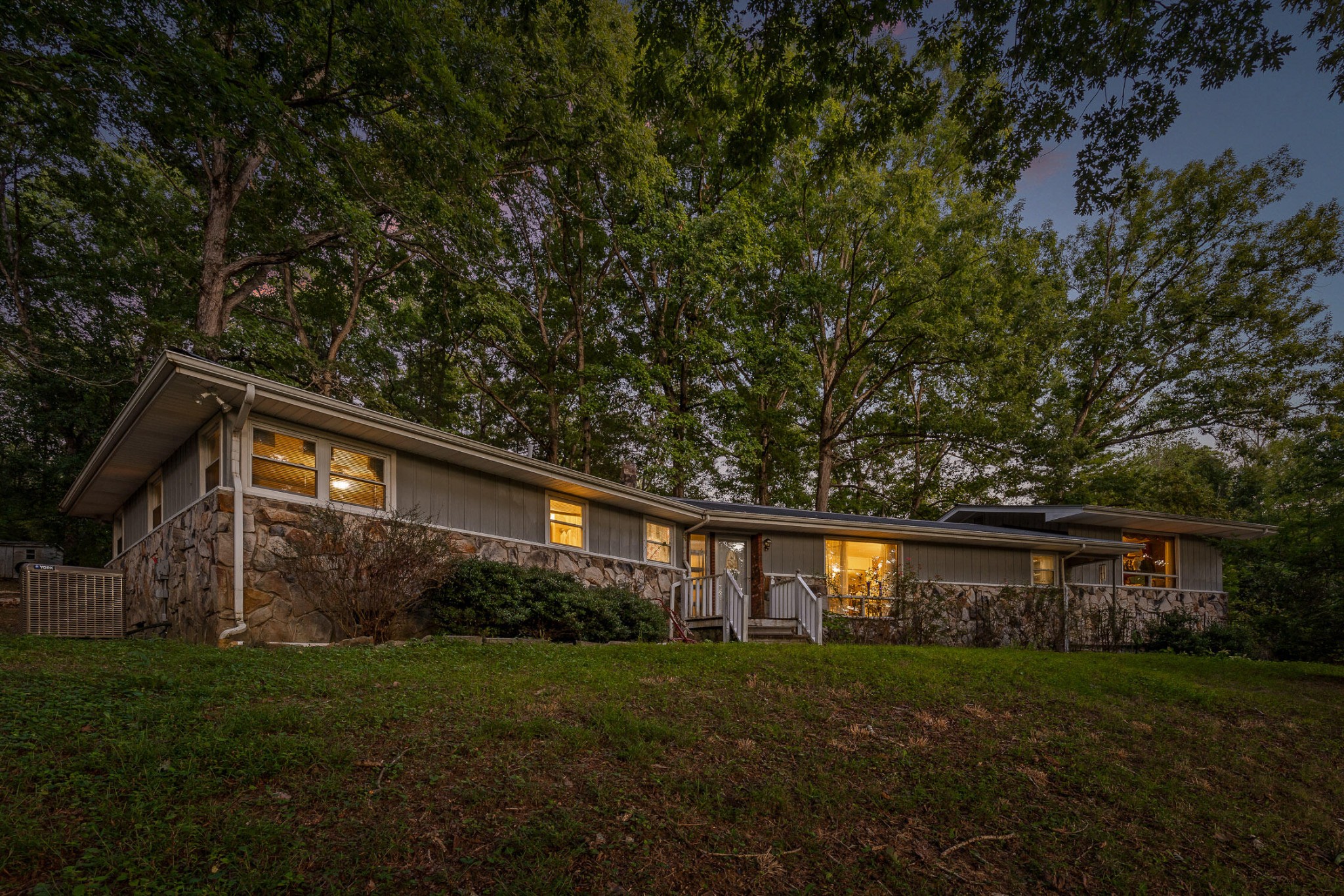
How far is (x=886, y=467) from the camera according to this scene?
25781 mm

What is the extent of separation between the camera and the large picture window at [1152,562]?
17969mm

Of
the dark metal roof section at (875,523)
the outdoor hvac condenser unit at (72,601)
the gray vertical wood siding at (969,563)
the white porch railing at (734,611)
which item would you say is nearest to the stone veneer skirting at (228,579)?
the outdoor hvac condenser unit at (72,601)

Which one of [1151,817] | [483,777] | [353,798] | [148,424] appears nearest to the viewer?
[353,798]

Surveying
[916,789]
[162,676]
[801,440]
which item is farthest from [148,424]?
[801,440]

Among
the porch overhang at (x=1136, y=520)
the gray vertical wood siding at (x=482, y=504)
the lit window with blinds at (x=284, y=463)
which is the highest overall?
the lit window with blinds at (x=284, y=463)

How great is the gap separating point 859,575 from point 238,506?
41.8 ft

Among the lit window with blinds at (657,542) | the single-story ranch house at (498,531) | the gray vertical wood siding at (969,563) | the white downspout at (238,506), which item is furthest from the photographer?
the gray vertical wood siding at (969,563)

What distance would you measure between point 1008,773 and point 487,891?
380 centimetres

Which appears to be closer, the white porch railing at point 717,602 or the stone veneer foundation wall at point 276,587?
the stone veneer foundation wall at point 276,587

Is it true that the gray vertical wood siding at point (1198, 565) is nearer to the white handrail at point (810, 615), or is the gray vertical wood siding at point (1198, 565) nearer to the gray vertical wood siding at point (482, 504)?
the white handrail at point (810, 615)

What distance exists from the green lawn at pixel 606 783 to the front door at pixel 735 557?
8129 mm

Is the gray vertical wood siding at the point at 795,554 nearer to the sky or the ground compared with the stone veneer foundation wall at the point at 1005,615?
nearer to the sky

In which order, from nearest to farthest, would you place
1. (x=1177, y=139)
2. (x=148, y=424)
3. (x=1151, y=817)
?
(x=1151, y=817), (x=1177, y=139), (x=148, y=424)

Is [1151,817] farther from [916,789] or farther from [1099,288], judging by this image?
[1099,288]
